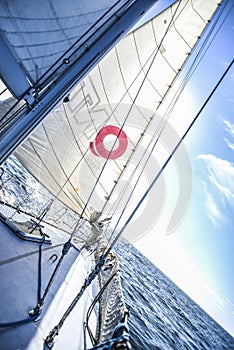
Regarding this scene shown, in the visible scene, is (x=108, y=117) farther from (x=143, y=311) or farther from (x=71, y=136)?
(x=143, y=311)

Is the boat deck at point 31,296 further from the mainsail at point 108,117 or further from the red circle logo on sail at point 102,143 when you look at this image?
the red circle logo on sail at point 102,143

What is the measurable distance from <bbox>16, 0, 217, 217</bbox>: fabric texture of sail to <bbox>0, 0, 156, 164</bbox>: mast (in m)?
3.80

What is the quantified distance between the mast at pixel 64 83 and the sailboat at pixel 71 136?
0.05ft

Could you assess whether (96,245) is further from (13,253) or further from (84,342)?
(84,342)

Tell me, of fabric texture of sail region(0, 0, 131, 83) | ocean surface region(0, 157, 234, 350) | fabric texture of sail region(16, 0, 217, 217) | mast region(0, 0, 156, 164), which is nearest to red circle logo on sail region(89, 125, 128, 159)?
fabric texture of sail region(16, 0, 217, 217)

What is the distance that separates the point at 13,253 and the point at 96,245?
6028 mm

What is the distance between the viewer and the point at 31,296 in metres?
3.61

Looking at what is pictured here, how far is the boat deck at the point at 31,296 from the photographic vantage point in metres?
2.80

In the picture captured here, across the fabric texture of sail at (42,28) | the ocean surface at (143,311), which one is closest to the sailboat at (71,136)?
the fabric texture of sail at (42,28)

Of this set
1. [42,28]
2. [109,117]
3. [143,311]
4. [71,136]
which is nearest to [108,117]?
[109,117]

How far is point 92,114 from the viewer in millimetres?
9375

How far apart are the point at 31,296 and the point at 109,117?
7282mm

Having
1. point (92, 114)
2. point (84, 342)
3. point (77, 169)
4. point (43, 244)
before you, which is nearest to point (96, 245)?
point (77, 169)

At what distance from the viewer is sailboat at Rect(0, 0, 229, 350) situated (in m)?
3.22
